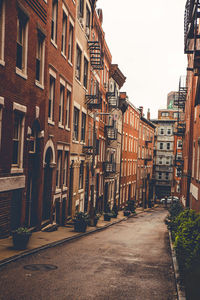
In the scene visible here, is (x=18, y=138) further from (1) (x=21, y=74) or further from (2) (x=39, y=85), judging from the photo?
(2) (x=39, y=85)

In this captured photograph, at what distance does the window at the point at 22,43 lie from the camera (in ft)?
53.3

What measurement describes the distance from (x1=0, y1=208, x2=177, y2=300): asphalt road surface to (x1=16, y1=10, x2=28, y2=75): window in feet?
25.9

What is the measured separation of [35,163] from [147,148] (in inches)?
2403

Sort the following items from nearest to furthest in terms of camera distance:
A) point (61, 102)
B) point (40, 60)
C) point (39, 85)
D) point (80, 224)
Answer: point (39, 85)
point (40, 60)
point (80, 224)
point (61, 102)

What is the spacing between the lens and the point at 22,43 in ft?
54.3

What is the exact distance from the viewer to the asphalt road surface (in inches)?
382

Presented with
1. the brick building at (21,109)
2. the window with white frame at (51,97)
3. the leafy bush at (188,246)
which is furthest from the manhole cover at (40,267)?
Answer: the window with white frame at (51,97)

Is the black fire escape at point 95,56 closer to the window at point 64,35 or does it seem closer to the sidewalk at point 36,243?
the window at point 64,35

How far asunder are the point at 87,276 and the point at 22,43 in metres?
10.3

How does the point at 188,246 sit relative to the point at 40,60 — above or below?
below

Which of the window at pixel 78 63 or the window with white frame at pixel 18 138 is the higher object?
the window at pixel 78 63

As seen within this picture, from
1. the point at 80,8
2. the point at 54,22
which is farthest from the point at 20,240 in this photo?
the point at 80,8

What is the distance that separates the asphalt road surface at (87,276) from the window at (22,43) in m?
7.88

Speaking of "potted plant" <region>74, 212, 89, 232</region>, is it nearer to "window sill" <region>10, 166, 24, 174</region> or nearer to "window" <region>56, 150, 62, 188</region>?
"window" <region>56, 150, 62, 188</region>
